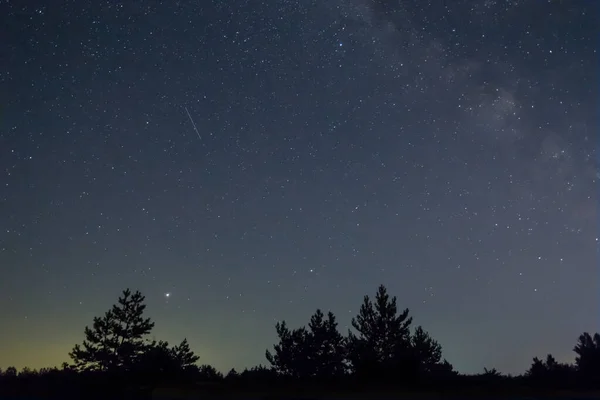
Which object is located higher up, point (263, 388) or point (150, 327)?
point (150, 327)

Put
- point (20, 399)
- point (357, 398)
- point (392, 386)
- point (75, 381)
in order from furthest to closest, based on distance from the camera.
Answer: point (75, 381)
point (20, 399)
point (392, 386)
point (357, 398)

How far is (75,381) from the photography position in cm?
2902

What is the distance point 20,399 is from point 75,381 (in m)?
3.47

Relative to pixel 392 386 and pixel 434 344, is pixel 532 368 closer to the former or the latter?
pixel 434 344

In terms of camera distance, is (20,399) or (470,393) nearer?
(470,393)

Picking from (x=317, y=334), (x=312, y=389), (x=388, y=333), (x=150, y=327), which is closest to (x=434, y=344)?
(x=388, y=333)

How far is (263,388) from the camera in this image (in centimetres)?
1789

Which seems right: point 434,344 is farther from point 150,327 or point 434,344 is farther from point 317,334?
point 150,327

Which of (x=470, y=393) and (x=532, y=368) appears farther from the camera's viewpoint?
(x=532, y=368)

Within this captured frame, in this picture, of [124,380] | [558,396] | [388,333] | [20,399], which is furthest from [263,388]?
[388,333]

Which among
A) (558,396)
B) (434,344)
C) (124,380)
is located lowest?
(558,396)

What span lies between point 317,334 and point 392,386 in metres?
36.9

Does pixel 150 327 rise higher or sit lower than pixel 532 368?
higher

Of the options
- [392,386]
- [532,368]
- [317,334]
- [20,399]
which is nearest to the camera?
[392,386]
